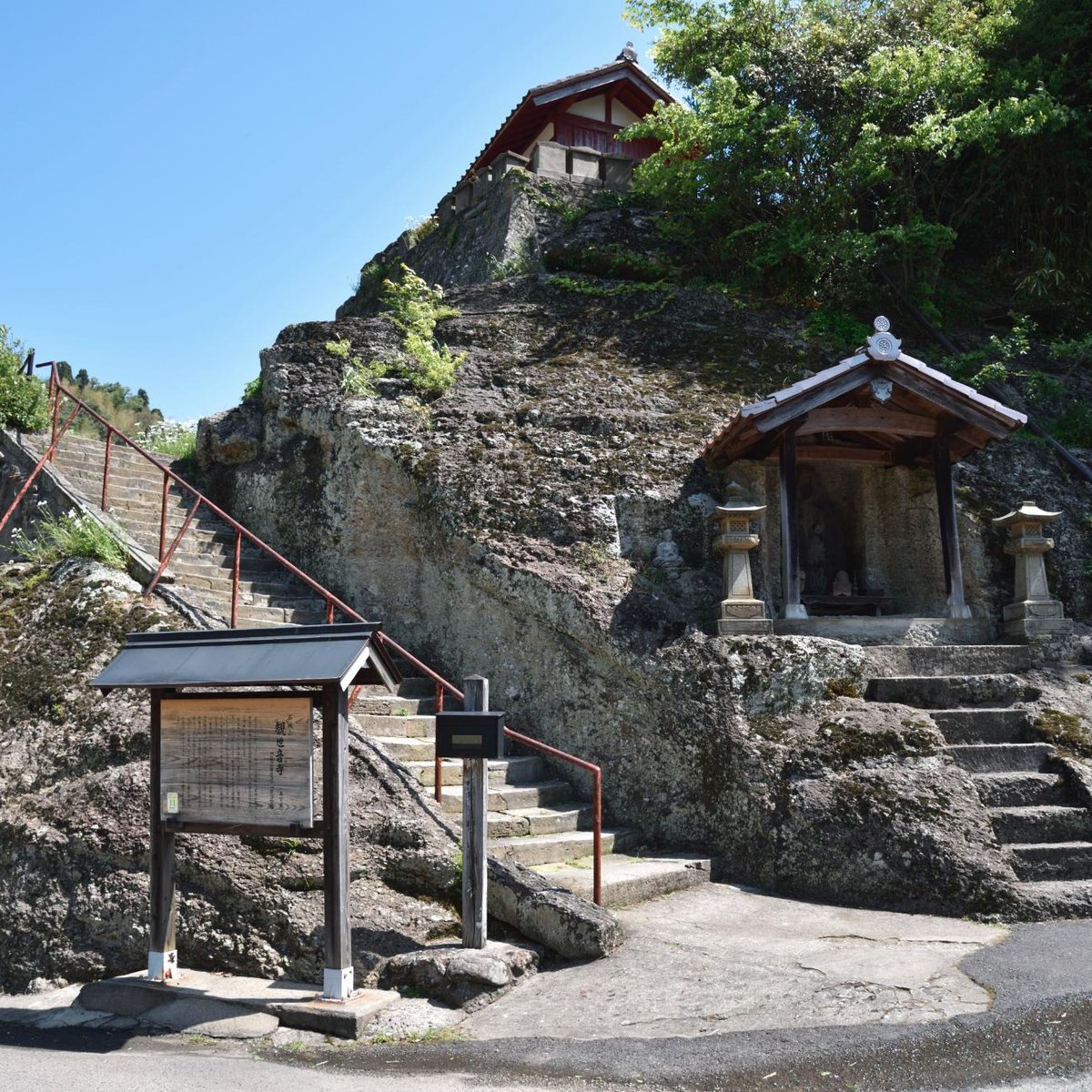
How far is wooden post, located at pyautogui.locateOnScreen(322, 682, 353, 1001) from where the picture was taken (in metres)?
5.56

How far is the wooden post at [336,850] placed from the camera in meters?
5.56

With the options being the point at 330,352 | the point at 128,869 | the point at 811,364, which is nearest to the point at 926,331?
the point at 811,364

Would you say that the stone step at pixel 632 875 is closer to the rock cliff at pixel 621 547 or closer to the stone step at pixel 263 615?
the rock cliff at pixel 621 547

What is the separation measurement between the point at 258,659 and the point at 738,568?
5.19 m

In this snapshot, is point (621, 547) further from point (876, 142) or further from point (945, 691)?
point (876, 142)

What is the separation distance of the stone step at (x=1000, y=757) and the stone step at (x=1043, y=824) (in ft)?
1.72

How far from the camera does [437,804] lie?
7.43 metres

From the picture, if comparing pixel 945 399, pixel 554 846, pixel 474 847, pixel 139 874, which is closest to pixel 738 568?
pixel 945 399

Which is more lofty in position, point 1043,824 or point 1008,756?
point 1008,756

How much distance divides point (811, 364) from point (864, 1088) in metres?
10.4

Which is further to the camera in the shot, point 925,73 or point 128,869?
point 925,73

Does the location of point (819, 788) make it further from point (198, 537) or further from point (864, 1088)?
point (198, 537)

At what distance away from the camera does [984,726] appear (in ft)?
28.0

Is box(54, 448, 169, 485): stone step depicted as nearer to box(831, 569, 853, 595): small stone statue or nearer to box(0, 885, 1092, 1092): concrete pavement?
box(0, 885, 1092, 1092): concrete pavement
